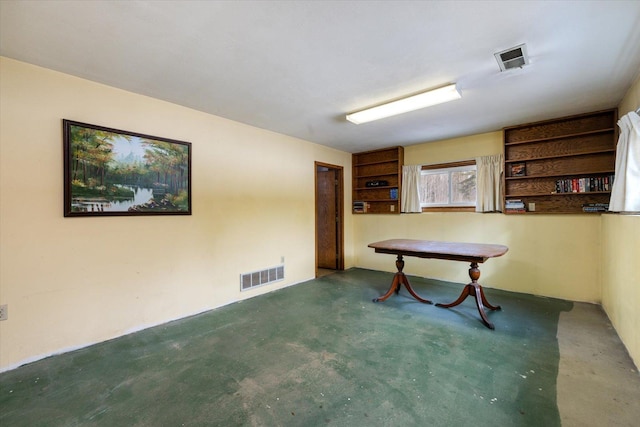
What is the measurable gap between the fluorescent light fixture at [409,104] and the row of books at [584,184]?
2.24 m

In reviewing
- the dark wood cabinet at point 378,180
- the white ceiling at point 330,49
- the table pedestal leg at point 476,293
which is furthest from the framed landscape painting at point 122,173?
the dark wood cabinet at point 378,180

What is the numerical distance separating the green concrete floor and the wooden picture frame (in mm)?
1936

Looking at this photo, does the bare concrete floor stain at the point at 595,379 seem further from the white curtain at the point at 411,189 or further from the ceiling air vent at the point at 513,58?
the white curtain at the point at 411,189

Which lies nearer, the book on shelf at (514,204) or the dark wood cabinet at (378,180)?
the book on shelf at (514,204)

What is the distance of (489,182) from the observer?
4.11 metres

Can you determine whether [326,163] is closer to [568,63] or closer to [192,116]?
[192,116]

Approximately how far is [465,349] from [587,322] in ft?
5.55

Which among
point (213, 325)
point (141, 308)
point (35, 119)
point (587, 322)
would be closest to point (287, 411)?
point (213, 325)

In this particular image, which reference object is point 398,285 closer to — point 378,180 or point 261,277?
point 261,277

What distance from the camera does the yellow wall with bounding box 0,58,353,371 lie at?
2141mm

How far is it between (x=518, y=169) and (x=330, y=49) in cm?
353

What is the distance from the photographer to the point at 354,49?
2025 millimetres

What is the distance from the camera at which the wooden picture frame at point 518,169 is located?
12.8ft

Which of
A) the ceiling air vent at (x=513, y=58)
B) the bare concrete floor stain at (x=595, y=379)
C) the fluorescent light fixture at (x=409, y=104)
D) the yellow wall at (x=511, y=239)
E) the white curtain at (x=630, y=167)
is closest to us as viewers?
the bare concrete floor stain at (x=595, y=379)
